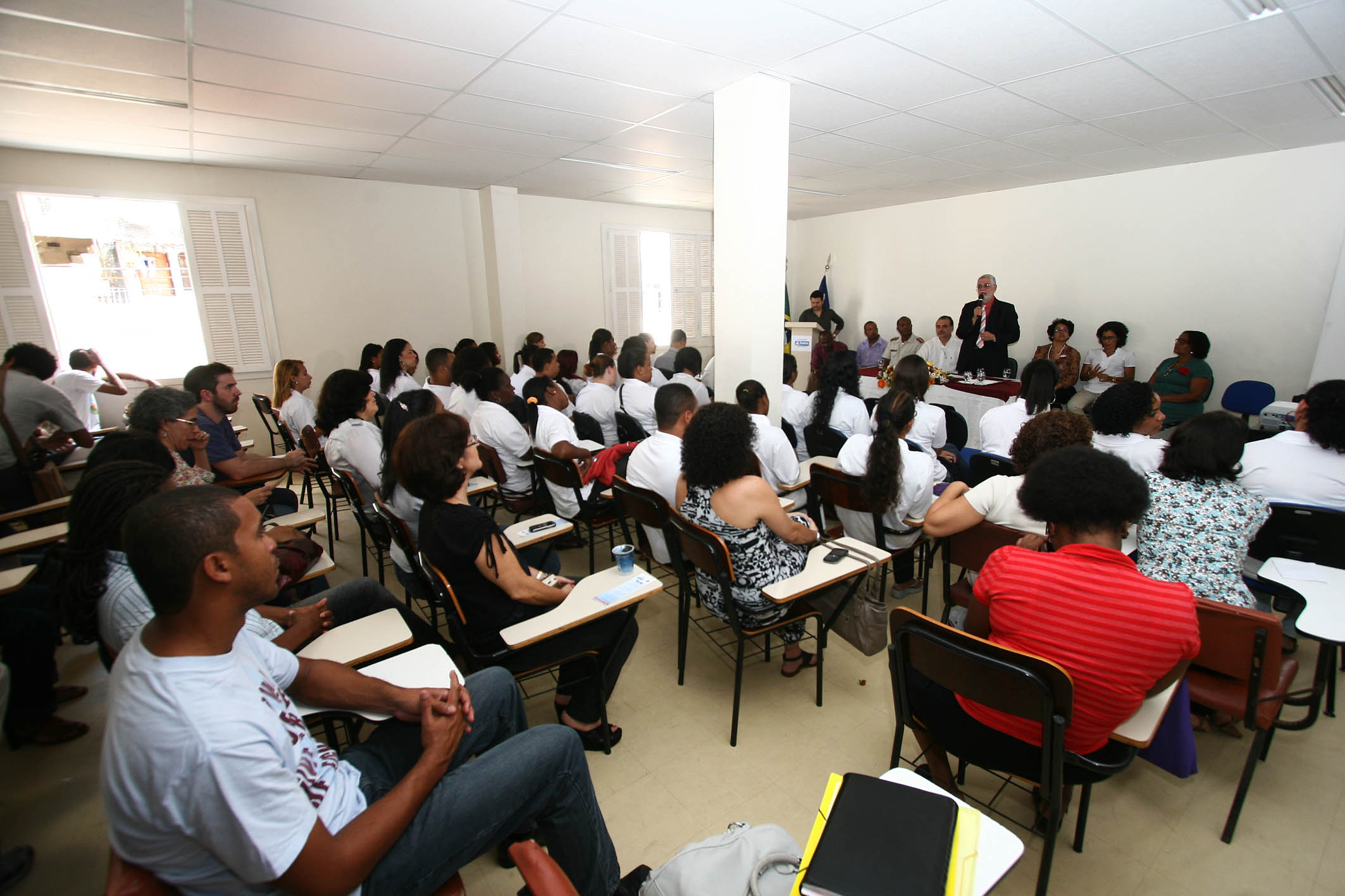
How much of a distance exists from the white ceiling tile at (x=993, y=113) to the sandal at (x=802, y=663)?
11.8ft

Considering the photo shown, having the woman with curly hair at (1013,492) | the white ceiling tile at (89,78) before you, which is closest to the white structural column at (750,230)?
the woman with curly hair at (1013,492)

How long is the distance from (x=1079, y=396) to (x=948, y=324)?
1.96 metres

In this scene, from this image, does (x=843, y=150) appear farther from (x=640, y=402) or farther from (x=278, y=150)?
(x=278, y=150)

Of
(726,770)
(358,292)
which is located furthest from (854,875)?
(358,292)

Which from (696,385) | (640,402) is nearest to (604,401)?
(640,402)

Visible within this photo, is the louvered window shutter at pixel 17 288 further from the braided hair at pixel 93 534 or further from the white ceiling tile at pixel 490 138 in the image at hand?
the braided hair at pixel 93 534

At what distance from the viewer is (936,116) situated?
4.17 m

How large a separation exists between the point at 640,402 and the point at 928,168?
13.2 ft

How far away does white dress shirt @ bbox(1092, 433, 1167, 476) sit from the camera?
268 centimetres

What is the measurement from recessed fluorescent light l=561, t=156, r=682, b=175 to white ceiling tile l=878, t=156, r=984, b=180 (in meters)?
2.17

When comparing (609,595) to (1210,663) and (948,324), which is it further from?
(948,324)

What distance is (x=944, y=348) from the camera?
7457 millimetres

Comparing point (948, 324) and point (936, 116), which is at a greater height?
point (936, 116)

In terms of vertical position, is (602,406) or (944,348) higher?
(944,348)
